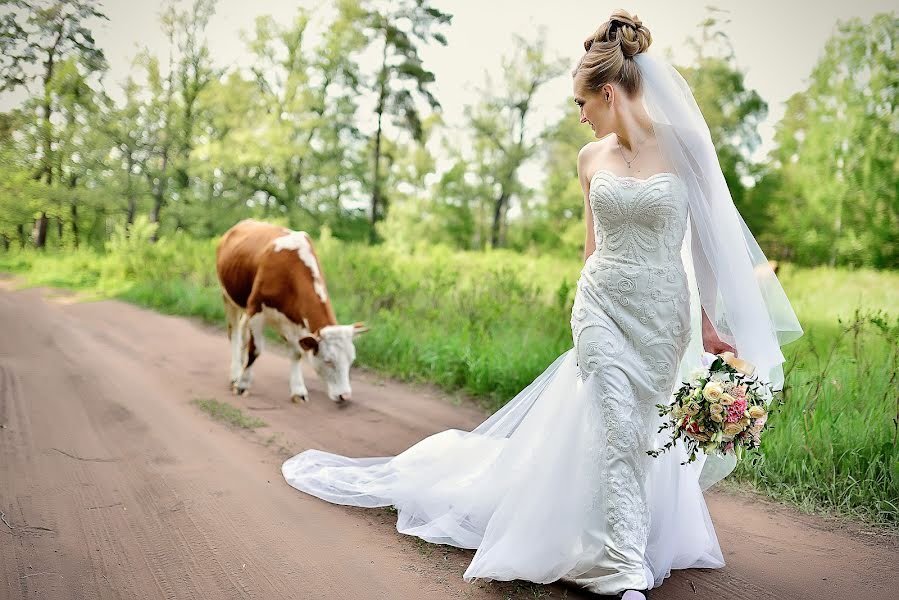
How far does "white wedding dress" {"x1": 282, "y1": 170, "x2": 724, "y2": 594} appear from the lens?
2.46 m

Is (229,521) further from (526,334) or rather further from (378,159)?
(378,159)

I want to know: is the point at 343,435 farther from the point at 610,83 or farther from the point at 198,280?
the point at 198,280

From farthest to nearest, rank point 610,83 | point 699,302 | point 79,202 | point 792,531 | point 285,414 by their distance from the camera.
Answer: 1. point 79,202
2. point 285,414
3. point 792,531
4. point 699,302
5. point 610,83

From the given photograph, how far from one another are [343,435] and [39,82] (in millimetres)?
6745

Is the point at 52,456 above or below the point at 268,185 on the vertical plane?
below

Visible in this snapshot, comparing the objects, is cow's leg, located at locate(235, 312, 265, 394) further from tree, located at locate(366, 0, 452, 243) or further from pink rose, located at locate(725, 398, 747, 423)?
tree, located at locate(366, 0, 452, 243)

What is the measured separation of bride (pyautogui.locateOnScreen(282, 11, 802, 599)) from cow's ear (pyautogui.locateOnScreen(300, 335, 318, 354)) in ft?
10.2

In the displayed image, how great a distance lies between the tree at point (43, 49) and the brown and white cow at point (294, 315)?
4.11 meters

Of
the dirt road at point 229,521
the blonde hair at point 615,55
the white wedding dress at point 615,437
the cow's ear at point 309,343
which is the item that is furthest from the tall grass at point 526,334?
the blonde hair at point 615,55

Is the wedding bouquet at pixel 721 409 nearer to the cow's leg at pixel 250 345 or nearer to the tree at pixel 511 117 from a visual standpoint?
the cow's leg at pixel 250 345

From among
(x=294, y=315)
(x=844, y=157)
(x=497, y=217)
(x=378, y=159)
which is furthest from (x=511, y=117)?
(x=294, y=315)

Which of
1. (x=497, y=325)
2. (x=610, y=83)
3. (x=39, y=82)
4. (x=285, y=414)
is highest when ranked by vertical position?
(x=39, y=82)

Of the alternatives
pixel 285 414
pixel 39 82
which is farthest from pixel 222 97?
pixel 285 414

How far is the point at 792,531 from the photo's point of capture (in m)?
3.30
